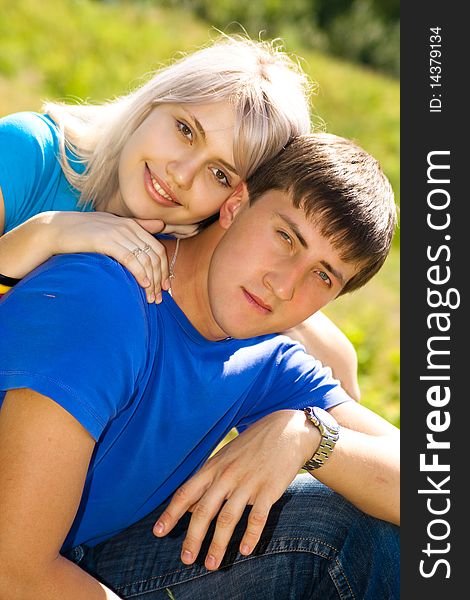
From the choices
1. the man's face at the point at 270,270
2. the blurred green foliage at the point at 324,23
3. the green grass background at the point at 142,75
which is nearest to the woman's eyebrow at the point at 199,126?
the man's face at the point at 270,270

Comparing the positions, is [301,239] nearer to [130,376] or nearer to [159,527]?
[130,376]

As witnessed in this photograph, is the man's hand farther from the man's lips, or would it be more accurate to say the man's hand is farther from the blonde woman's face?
the blonde woman's face

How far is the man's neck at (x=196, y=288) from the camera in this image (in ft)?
8.54

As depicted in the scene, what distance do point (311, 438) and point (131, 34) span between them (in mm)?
9501

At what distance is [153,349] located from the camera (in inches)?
91.0

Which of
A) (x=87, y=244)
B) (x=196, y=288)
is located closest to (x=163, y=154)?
(x=196, y=288)

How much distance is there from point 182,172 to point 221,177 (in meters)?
0.15


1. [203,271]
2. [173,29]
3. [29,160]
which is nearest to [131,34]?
[173,29]

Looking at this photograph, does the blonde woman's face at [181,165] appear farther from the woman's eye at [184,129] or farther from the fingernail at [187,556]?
the fingernail at [187,556]

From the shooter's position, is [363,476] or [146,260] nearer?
[146,260]

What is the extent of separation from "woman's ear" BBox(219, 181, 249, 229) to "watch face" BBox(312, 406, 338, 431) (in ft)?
1.99

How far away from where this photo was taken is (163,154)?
3043mm

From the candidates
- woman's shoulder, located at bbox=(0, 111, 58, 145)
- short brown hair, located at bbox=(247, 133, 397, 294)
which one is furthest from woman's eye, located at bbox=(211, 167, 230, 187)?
woman's shoulder, located at bbox=(0, 111, 58, 145)

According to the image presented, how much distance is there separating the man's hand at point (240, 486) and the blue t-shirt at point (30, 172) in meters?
1.19
